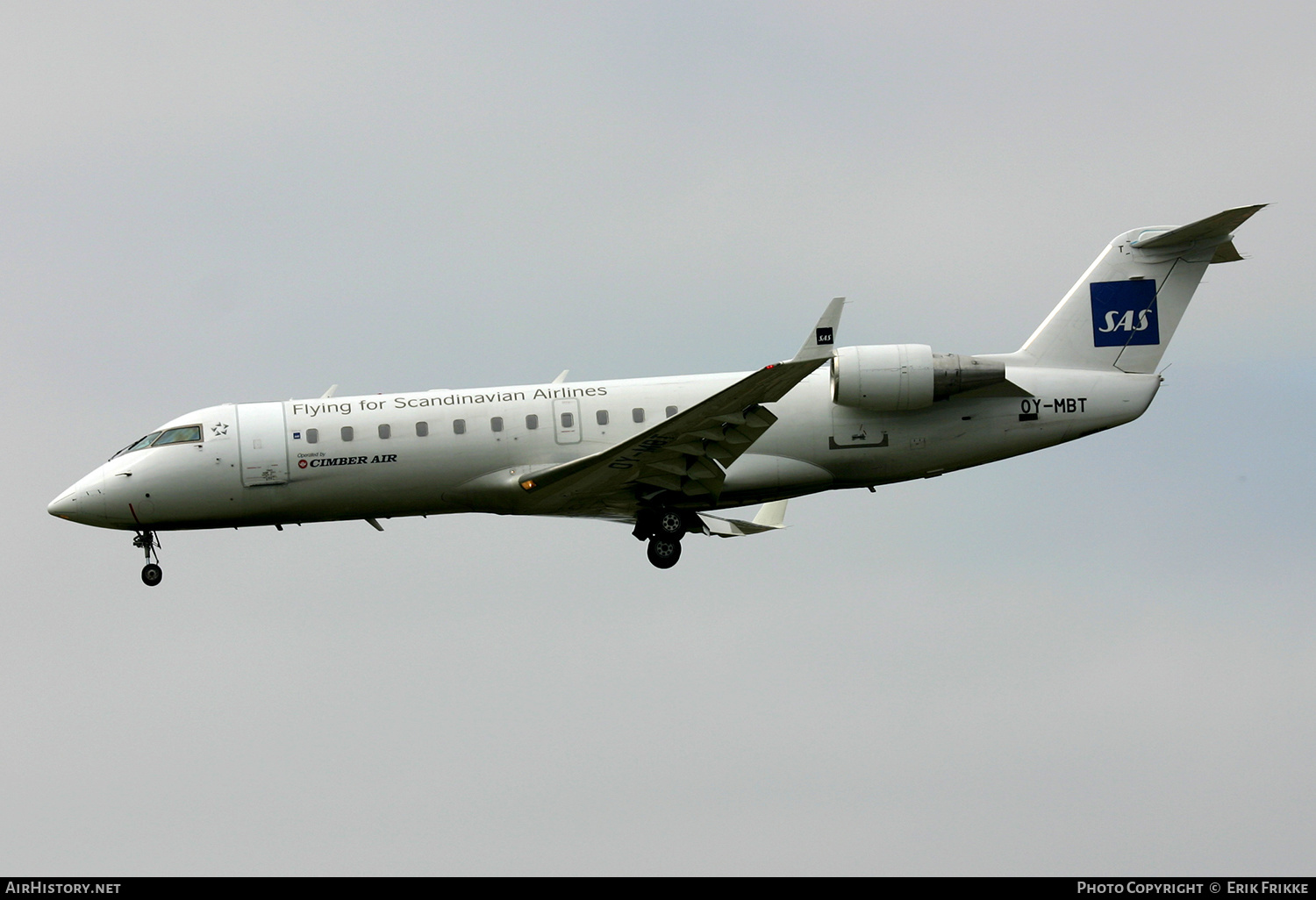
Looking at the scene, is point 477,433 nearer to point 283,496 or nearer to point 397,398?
point 397,398

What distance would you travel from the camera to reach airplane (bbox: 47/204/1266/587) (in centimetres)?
2678

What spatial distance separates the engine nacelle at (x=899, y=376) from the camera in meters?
26.5

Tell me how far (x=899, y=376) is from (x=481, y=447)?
26.8ft

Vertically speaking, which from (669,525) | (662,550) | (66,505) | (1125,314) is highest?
(1125,314)

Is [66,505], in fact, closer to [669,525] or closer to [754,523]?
[669,525]

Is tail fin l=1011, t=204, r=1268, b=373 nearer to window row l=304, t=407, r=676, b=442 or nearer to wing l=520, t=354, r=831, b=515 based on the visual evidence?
wing l=520, t=354, r=831, b=515

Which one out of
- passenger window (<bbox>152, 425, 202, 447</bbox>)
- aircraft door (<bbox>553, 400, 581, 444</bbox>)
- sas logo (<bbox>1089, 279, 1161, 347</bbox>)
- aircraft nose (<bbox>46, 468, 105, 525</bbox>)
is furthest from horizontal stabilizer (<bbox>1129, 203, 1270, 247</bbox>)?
aircraft nose (<bbox>46, 468, 105, 525</bbox>)

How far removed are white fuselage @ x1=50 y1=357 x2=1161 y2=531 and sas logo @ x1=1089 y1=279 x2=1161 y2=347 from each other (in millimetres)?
1423

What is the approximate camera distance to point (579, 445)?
27125mm

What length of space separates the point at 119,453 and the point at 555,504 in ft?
29.2

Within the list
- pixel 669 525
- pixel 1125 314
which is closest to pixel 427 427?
pixel 669 525

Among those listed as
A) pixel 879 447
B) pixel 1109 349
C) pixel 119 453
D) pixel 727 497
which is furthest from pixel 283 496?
pixel 1109 349

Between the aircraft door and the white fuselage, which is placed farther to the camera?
the aircraft door

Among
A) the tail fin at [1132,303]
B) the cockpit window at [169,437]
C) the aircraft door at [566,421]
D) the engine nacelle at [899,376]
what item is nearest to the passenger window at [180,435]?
the cockpit window at [169,437]
